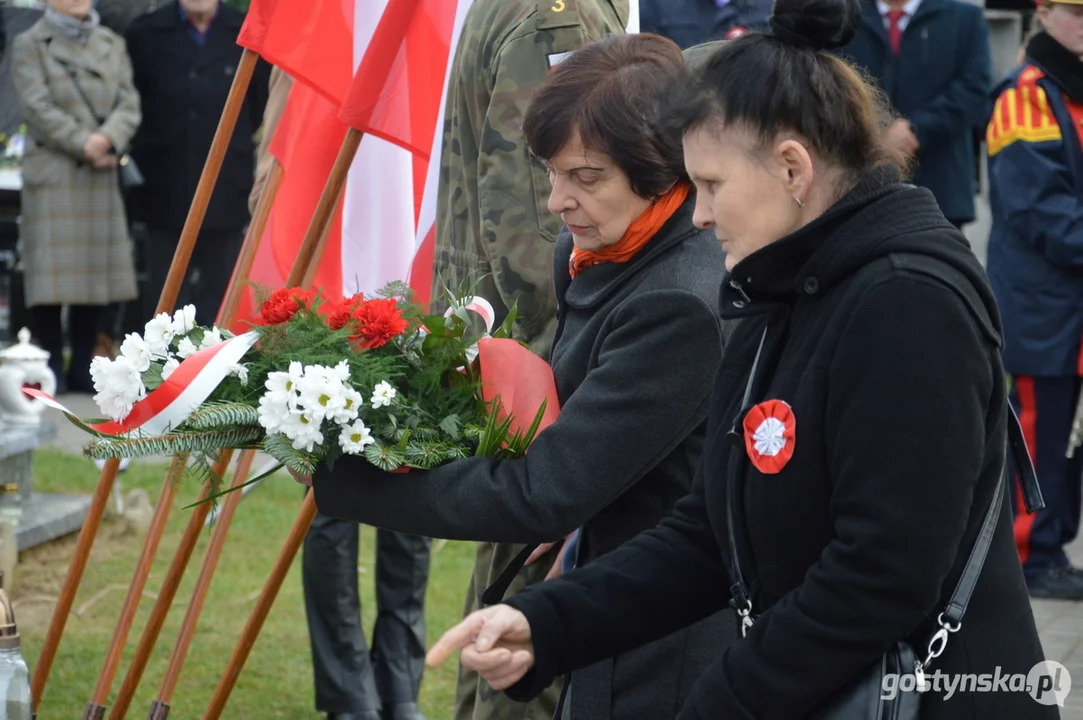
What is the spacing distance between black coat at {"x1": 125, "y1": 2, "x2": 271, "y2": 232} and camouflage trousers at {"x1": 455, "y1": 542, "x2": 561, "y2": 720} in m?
6.28

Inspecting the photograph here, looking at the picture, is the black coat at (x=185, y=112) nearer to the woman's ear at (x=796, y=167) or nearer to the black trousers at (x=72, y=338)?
→ the black trousers at (x=72, y=338)

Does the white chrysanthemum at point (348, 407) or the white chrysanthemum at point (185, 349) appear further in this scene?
the white chrysanthemum at point (185, 349)

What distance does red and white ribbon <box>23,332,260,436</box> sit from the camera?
233 centimetres

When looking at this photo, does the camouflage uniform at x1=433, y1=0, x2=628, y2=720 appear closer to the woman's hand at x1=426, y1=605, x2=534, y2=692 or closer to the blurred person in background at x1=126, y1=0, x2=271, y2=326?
the woman's hand at x1=426, y1=605, x2=534, y2=692

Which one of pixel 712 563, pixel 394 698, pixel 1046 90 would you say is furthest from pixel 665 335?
pixel 1046 90

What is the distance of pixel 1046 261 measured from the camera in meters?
5.71

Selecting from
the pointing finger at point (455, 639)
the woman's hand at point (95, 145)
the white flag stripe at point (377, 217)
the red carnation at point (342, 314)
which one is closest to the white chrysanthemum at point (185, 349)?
the red carnation at point (342, 314)

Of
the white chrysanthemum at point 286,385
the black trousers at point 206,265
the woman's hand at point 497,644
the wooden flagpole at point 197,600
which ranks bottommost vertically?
the black trousers at point 206,265

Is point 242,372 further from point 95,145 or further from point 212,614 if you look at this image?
point 95,145

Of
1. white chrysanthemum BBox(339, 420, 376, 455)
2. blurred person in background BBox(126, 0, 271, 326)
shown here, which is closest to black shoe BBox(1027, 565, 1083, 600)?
white chrysanthemum BBox(339, 420, 376, 455)

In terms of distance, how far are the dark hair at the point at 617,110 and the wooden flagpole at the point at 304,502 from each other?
0.88 m

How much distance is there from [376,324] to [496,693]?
0.84 meters

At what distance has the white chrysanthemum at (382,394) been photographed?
2.30 meters

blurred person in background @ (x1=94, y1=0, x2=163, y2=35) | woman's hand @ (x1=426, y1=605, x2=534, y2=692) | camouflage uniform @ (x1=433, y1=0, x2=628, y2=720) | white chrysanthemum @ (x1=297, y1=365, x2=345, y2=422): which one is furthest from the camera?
blurred person in background @ (x1=94, y1=0, x2=163, y2=35)
